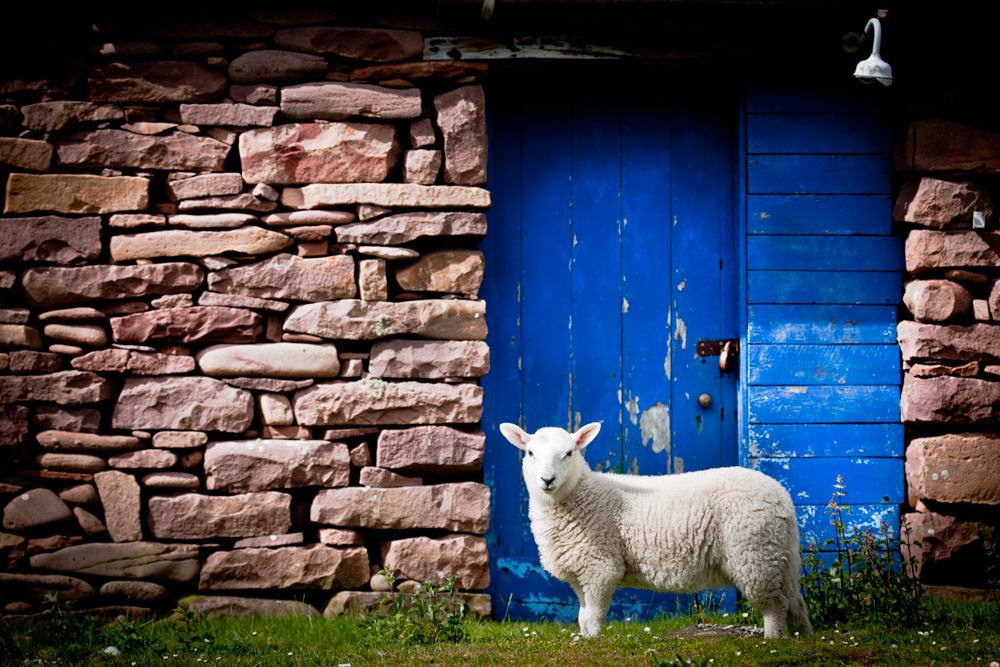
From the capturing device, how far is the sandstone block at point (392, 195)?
417cm

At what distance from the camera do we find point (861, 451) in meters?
4.37

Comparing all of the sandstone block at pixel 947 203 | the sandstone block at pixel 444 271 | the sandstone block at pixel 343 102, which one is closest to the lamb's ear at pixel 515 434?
the sandstone block at pixel 444 271

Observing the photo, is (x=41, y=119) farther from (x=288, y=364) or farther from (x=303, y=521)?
(x=303, y=521)

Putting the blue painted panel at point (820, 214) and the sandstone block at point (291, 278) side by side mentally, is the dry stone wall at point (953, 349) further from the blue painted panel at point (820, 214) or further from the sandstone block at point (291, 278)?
the sandstone block at point (291, 278)

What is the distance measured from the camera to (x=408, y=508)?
13.5 ft

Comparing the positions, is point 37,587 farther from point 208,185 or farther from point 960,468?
point 960,468

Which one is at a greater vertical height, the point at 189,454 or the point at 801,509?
the point at 189,454

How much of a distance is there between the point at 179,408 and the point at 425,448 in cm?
140

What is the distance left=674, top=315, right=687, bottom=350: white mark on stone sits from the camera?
4.62 meters

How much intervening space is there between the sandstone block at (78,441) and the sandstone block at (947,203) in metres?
4.70

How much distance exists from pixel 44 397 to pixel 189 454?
0.85m

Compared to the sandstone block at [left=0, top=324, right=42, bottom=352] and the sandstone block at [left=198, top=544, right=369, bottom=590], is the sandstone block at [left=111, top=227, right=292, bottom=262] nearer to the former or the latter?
the sandstone block at [left=0, top=324, right=42, bottom=352]

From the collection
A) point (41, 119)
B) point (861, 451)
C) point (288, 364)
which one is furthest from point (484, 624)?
point (41, 119)

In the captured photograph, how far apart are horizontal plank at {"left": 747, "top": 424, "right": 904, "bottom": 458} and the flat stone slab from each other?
174cm
